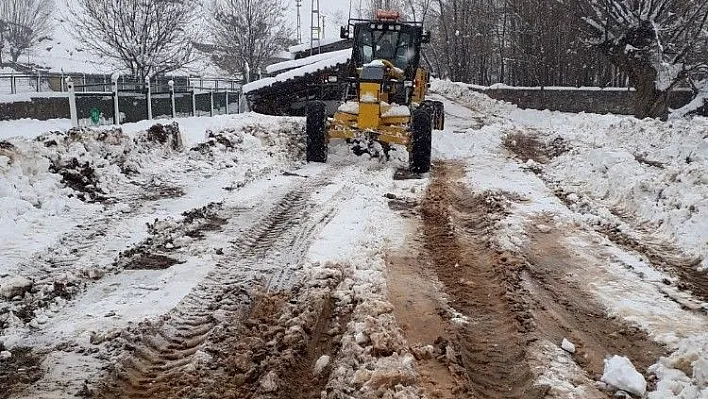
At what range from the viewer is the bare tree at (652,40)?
19734 millimetres

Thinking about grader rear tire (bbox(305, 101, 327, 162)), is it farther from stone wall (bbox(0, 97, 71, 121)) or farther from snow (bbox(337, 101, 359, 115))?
stone wall (bbox(0, 97, 71, 121))

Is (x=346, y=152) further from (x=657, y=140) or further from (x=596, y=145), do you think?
(x=657, y=140)

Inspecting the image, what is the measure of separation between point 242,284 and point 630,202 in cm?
556

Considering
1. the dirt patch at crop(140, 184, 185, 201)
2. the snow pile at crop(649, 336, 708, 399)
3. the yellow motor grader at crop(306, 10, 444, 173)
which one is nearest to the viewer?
the snow pile at crop(649, 336, 708, 399)

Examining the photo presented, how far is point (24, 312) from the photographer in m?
4.29

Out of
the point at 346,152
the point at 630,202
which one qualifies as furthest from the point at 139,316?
the point at 346,152

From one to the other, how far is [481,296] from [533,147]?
407 inches

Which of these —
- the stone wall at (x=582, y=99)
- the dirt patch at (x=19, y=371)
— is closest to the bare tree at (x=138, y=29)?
the stone wall at (x=582, y=99)

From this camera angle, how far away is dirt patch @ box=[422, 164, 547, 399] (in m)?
3.68

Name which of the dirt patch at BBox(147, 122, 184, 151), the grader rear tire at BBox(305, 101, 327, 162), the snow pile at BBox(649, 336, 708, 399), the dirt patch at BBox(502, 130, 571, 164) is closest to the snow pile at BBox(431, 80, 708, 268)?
the dirt patch at BBox(502, 130, 571, 164)

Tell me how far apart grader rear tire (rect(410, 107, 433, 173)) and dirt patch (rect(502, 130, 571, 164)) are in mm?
2714

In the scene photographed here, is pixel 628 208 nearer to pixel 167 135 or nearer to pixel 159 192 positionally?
pixel 159 192

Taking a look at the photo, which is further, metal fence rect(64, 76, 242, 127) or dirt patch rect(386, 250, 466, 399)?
metal fence rect(64, 76, 242, 127)

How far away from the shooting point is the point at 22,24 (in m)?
48.2
